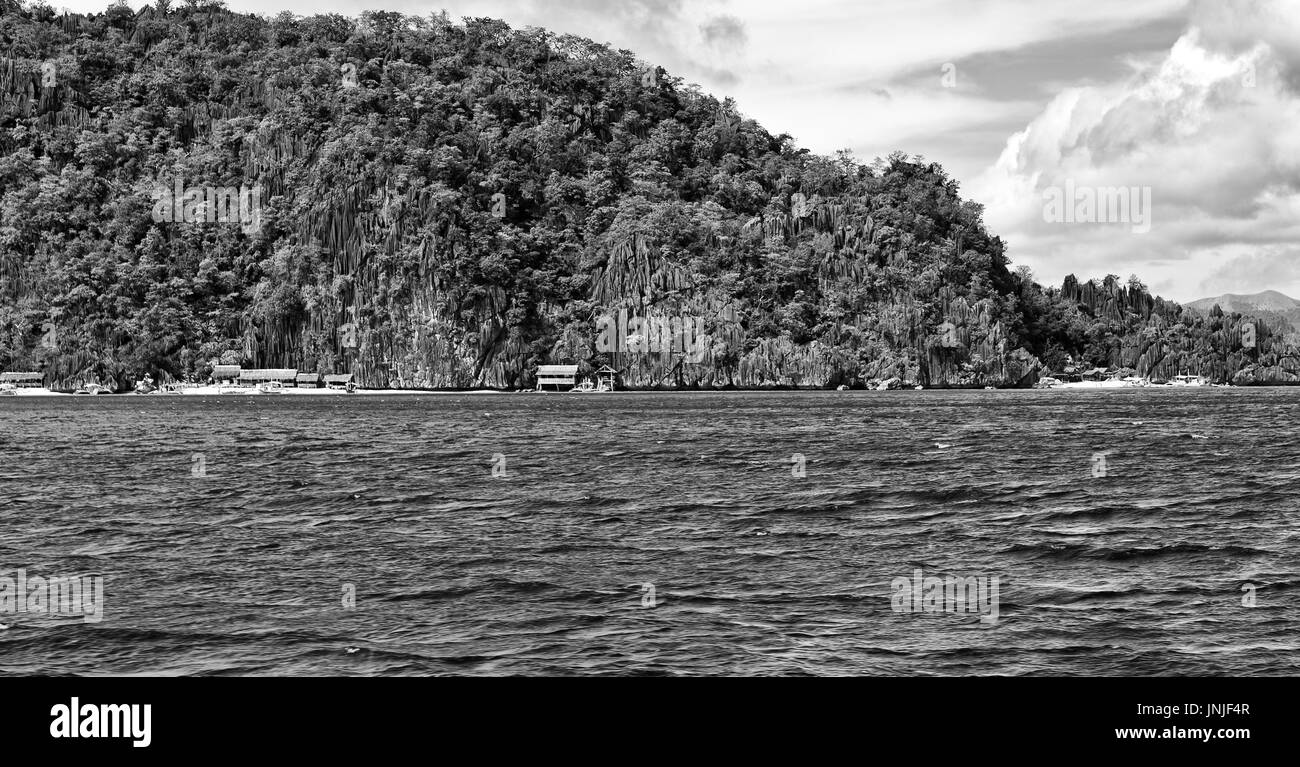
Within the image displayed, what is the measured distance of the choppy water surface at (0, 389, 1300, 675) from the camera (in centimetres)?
1819

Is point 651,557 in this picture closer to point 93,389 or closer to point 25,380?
point 93,389

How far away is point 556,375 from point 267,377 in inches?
1847

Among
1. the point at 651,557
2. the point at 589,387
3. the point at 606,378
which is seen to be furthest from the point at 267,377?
the point at 651,557

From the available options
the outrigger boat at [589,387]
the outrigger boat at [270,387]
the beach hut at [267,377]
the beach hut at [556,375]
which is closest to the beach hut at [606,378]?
the outrigger boat at [589,387]

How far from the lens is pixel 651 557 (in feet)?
89.0

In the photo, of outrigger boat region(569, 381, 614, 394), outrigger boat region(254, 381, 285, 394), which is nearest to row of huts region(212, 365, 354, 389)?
outrigger boat region(254, 381, 285, 394)

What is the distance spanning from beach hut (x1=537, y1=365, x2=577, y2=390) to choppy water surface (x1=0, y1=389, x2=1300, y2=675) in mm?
121581

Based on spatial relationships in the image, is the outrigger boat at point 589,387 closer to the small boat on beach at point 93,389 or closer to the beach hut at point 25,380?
the small boat on beach at point 93,389

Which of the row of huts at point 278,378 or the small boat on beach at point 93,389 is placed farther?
the small boat on beach at point 93,389

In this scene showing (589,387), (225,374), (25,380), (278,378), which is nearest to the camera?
(278,378)

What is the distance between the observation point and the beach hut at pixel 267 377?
18250 cm

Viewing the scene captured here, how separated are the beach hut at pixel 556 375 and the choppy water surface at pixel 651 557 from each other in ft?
399
